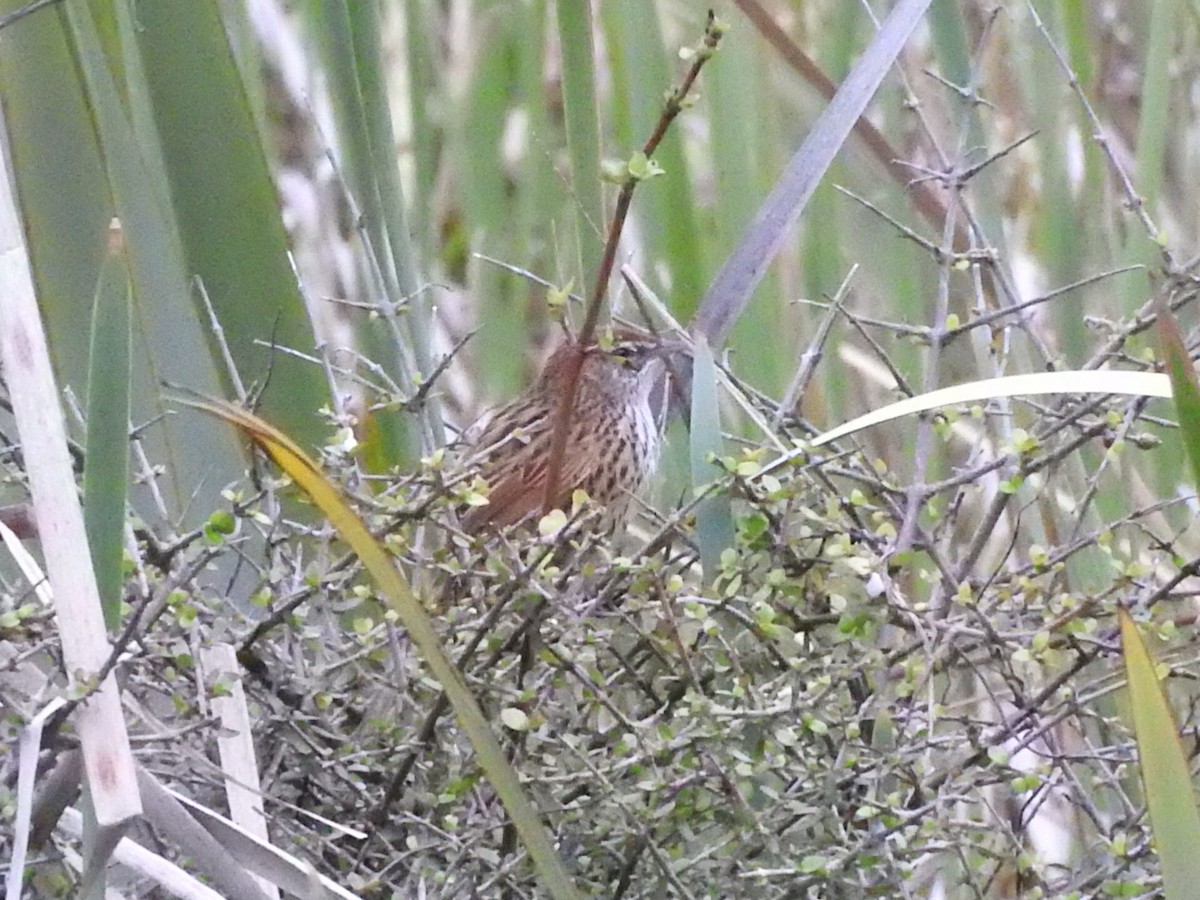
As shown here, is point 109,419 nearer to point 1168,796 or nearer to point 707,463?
point 707,463

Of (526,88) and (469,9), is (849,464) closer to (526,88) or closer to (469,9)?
(526,88)

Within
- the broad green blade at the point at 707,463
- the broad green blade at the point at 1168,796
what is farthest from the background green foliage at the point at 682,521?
the broad green blade at the point at 1168,796

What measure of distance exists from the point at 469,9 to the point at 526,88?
2.11 ft

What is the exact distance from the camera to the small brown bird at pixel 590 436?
1.53 metres

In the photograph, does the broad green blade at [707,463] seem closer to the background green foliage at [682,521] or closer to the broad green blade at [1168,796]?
the background green foliage at [682,521]

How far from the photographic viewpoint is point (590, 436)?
171 cm

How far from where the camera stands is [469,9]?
8.67ft

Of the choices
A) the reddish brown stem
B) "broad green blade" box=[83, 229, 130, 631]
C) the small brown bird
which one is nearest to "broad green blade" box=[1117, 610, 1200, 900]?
the reddish brown stem

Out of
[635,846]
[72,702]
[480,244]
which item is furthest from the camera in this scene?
[480,244]

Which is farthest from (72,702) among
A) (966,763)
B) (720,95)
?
(720,95)

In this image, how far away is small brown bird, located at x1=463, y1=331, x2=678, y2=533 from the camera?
1.53m

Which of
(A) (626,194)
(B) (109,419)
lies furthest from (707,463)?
(B) (109,419)

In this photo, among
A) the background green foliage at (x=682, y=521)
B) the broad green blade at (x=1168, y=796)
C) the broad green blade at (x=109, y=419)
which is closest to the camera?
the broad green blade at (x=1168, y=796)

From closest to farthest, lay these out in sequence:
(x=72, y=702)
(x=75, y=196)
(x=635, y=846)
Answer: (x=72, y=702) → (x=635, y=846) → (x=75, y=196)
